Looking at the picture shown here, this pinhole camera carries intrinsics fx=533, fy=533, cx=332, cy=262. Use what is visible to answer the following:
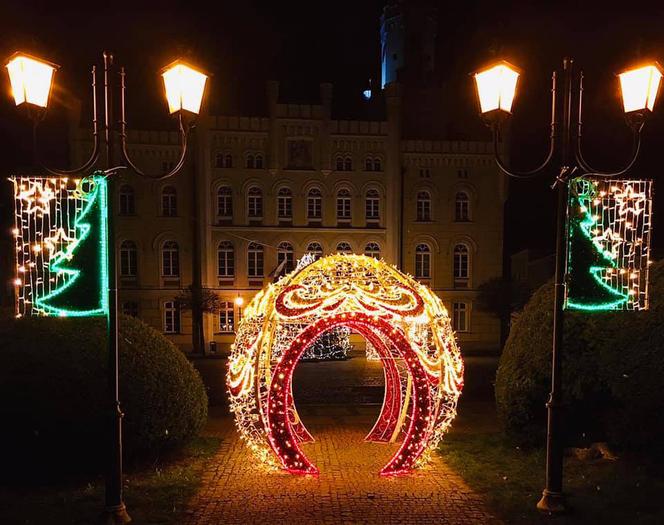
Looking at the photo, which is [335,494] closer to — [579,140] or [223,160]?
[579,140]

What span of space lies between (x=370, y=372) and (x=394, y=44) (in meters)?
38.3

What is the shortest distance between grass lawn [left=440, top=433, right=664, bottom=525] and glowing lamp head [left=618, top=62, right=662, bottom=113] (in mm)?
5140

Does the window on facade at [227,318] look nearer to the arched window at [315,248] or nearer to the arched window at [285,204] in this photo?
the arched window at [315,248]

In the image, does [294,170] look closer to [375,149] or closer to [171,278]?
[375,149]

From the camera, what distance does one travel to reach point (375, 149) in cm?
3009

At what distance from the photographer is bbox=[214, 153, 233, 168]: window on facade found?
96.1 ft

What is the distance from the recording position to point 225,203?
29.6 m

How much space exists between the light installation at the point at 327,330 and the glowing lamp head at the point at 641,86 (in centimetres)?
399

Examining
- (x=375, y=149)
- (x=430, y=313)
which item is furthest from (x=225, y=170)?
(x=430, y=313)

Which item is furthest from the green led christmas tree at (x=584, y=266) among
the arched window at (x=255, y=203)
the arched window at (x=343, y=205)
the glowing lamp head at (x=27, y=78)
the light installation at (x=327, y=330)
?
the arched window at (x=255, y=203)

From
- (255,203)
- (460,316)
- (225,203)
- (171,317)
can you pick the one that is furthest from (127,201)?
(460,316)

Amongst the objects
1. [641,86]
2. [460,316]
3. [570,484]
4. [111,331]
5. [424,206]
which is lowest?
[460,316]

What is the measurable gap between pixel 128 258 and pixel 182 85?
24.8 metres

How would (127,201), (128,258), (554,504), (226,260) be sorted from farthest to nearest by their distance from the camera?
(226,260), (128,258), (127,201), (554,504)
